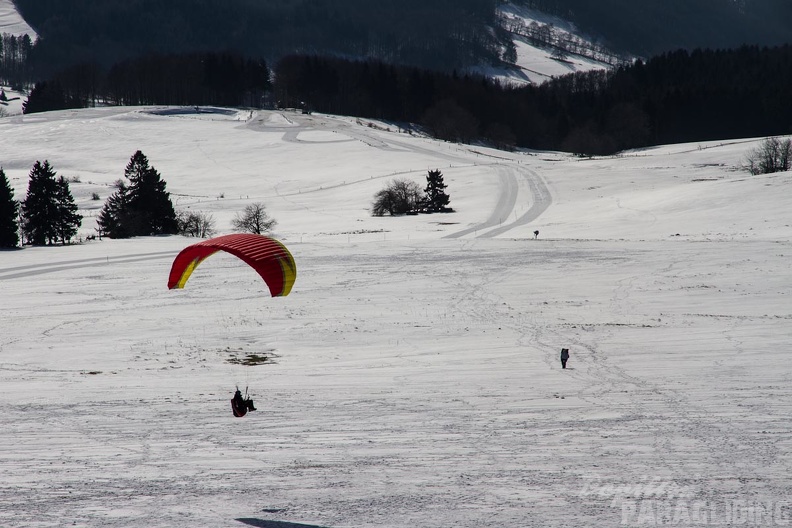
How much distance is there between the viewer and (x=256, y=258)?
1382 centimetres

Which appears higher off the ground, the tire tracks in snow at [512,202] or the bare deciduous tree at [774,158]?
the bare deciduous tree at [774,158]

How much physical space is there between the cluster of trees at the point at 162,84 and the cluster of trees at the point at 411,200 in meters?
87.4

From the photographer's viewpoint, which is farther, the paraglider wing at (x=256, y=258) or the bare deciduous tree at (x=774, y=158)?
the bare deciduous tree at (x=774, y=158)

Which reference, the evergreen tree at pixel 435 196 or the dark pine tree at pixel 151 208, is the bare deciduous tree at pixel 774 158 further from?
the dark pine tree at pixel 151 208

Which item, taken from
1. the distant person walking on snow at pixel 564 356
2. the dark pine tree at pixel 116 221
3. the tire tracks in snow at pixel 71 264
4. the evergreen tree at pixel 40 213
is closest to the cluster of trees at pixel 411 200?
the dark pine tree at pixel 116 221

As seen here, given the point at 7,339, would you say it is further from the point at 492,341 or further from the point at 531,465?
the point at 531,465

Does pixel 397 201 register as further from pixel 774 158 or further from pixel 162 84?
pixel 162 84

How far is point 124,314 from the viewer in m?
25.6

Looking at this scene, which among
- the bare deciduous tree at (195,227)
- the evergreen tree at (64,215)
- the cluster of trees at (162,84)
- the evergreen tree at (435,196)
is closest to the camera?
the evergreen tree at (64,215)

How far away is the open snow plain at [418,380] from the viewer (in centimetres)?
1046

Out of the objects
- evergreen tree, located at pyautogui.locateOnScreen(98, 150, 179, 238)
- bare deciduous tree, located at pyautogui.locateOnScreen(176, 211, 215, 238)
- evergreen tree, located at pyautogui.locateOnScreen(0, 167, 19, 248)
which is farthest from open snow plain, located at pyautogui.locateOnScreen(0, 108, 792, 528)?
bare deciduous tree, located at pyautogui.locateOnScreen(176, 211, 215, 238)

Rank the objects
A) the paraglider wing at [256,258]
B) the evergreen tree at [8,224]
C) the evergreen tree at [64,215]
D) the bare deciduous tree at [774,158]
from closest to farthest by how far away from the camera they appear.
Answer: the paraglider wing at [256,258] → the evergreen tree at [8,224] → the evergreen tree at [64,215] → the bare deciduous tree at [774,158]

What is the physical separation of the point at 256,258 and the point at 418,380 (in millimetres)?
5413

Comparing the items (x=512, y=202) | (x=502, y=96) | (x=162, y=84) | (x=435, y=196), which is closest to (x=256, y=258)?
(x=435, y=196)
